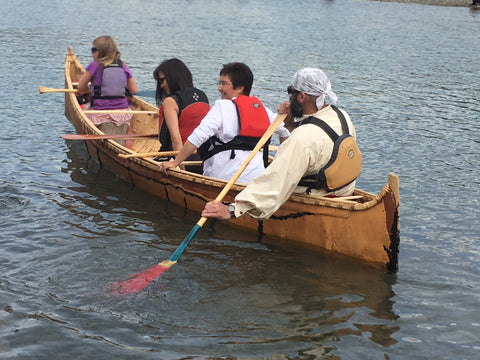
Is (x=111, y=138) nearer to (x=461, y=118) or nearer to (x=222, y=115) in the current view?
(x=222, y=115)

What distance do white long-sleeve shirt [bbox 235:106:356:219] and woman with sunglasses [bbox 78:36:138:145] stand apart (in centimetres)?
517

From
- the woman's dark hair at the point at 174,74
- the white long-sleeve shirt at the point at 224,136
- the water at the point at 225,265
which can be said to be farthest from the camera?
the woman's dark hair at the point at 174,74

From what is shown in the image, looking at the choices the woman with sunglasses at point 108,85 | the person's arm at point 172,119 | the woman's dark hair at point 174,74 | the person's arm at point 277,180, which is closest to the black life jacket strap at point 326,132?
the person's arm at point 277,180

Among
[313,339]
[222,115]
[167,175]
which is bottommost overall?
[313,339]

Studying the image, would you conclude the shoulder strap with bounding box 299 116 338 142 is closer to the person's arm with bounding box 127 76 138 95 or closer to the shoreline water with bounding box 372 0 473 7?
the person's arm with bounding box 127 76 138 95

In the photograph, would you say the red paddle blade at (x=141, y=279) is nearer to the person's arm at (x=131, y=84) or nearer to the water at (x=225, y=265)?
the water at (x=225, y=265)

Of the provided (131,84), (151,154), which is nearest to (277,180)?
(151,154)

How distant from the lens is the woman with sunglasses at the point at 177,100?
26.1 feet

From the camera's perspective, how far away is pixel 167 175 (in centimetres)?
823

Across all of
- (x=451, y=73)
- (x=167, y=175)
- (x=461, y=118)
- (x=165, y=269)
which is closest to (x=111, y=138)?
(x=167, y=175)

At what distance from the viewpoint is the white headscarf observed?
19.5ft

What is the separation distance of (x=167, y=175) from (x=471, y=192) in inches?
176

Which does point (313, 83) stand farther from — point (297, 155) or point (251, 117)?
point (251, 117)

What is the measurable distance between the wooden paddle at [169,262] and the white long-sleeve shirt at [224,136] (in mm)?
377
